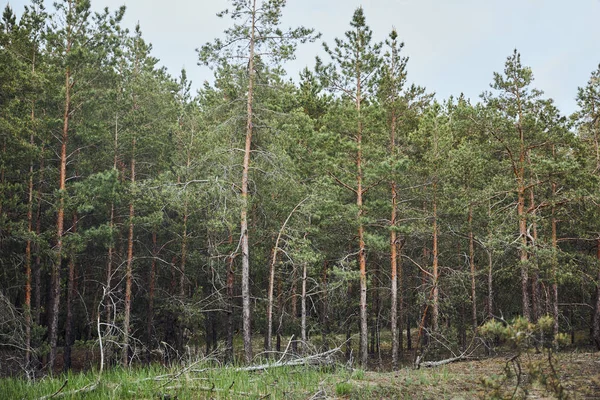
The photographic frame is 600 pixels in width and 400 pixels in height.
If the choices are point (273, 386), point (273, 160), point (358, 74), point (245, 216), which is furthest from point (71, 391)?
point (358, 74)

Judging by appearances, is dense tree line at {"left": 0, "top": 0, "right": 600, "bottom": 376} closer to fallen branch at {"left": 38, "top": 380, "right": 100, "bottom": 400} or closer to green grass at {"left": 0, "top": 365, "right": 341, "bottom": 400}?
green grass at {"left": 0, "top": 365, "right": 341, "bottom": 400}

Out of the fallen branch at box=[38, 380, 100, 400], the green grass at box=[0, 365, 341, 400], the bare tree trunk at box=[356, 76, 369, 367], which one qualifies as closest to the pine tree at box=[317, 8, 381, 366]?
the bare tree trunk at box=[356, 76, 369, 367]

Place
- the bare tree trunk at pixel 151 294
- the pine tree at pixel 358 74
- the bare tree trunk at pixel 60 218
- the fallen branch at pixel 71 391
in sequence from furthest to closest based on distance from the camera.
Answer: the bare tree trunk at pixel 151 294, the pine tree at pixel 358 74, the bare tree trunk at pixel 60 218, the fallen branch at pixel 71 391

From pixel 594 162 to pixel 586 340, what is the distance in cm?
1619

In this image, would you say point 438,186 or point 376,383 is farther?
point 438,186

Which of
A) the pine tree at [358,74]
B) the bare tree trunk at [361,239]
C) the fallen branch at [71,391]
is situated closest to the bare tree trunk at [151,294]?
the bare tree trunk at [361,239]

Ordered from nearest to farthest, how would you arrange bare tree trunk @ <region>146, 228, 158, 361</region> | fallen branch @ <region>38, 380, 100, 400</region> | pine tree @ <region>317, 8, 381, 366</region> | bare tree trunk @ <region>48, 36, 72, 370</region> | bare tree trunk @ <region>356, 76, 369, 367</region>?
fallen branch @ <region>38, 380, 100, 400</region> → bare tree trunk @ <region>48, 36, 72, 370</region> → bare tree trunk @ <region>356, 76, 369, 367</region> → pine tree @ <region>317, 8, 381, 366</region> → bare tree trunk @ <region>146, 228, 158, 361</region>

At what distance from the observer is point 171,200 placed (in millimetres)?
12844

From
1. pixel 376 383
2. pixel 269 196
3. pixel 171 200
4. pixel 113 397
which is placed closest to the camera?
pixel 113 397

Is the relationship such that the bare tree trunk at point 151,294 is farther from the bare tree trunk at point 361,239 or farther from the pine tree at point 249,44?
the bare tree trunk at point 361,239

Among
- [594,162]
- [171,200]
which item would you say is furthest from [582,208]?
[171,200]

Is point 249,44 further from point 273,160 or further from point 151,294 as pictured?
point 151,294

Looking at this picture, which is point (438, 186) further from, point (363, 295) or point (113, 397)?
point (113, 397)

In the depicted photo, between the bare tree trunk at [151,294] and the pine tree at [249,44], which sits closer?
the pine tree at [249,44]
